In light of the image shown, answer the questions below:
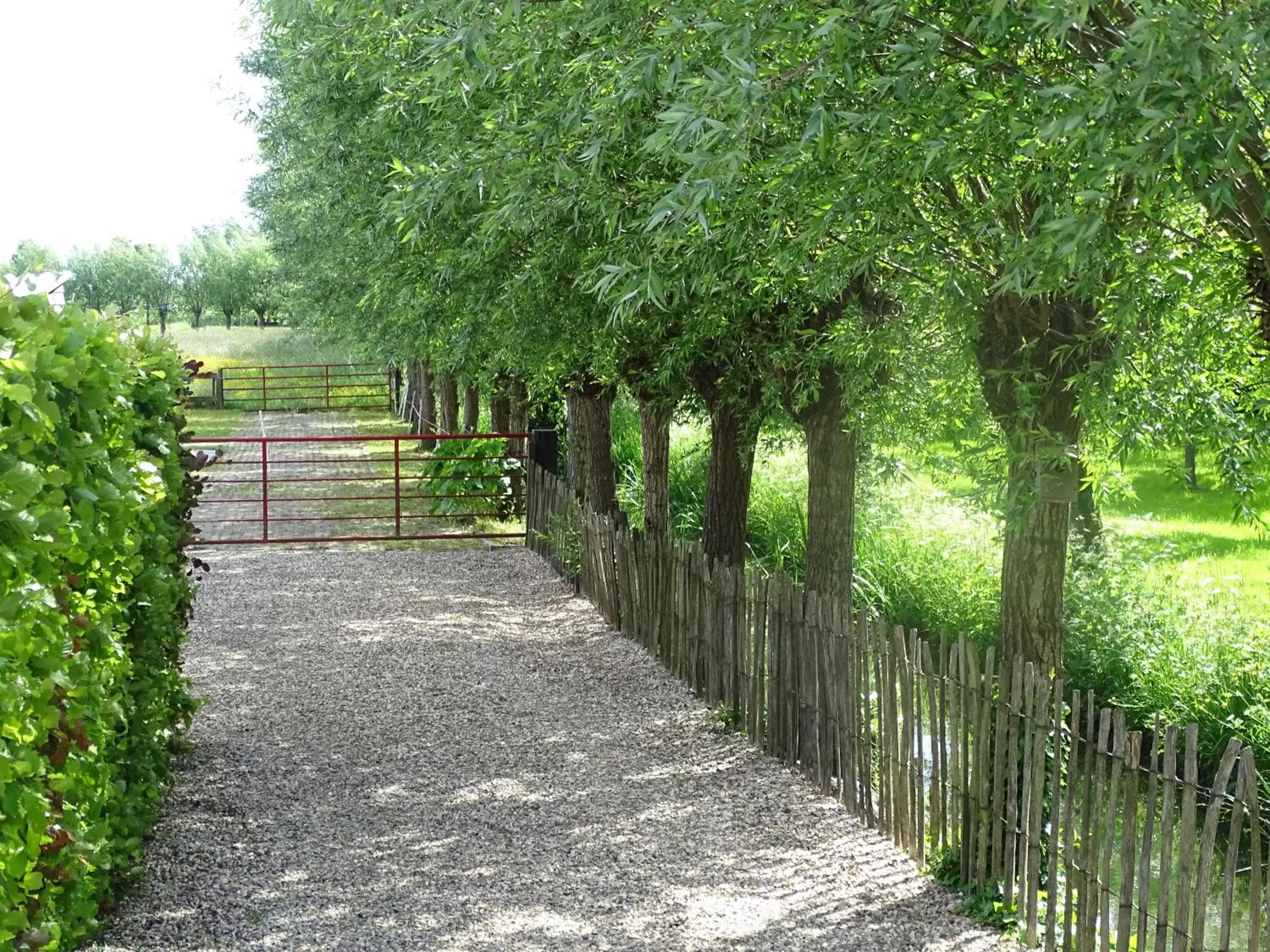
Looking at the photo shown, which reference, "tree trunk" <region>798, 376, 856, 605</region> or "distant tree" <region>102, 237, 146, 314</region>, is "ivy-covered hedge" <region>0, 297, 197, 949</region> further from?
"distant tree" <region>102, 237, 146, 314</region>

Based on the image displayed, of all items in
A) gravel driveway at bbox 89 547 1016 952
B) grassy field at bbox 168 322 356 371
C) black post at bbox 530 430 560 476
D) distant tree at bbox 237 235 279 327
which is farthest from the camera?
distant tree at bbox 237 235 279 327

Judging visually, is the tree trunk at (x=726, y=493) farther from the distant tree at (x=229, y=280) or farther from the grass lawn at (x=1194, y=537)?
the distant tree at (x=229, y=280)

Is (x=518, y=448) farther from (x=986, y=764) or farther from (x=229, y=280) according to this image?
(x=229, y=280)

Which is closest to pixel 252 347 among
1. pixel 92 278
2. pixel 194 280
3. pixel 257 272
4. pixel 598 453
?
pixel 257 272

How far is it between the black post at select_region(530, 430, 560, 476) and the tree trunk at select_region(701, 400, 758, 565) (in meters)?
4.86

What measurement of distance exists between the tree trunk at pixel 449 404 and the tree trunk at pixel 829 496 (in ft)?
47.8

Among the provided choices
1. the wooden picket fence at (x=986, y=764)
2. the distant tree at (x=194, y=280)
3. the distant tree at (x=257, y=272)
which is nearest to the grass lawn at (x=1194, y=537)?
the wooden picket fence at (x=986, y=764)

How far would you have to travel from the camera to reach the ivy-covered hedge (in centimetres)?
312

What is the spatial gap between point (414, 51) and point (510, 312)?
1.83m

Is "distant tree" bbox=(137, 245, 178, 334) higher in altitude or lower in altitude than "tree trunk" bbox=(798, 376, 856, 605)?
higher

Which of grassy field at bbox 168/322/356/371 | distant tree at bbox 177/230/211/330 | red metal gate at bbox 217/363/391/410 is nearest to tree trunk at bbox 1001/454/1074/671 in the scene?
red metal gate at bbox 217/363/391/410

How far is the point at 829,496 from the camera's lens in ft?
33.7

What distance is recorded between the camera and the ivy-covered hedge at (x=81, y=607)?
312 centimetres

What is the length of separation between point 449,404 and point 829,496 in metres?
15.6
